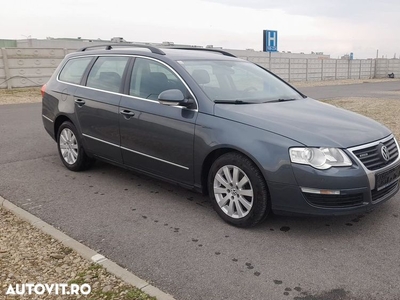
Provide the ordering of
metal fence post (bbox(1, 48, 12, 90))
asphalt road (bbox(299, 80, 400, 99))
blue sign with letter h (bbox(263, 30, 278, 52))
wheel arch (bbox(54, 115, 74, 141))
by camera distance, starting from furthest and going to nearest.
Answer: blue sign with letter h (bbox(263, 30, 278, 52)) < asphalt road (bbox(299, 80, 400, 99)) < metal fence post (bbox(1, 48, 12, 90)) < wheel arch (bbox(54, 115, 74, 141))

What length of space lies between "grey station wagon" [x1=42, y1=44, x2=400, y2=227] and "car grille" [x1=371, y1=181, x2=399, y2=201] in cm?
1

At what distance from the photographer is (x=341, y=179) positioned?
340 cm

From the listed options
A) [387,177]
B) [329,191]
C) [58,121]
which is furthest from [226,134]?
[58,121]

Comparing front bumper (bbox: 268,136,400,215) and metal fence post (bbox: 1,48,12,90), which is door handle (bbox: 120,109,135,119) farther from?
metal fence post (bbox: 1,48,12,90)

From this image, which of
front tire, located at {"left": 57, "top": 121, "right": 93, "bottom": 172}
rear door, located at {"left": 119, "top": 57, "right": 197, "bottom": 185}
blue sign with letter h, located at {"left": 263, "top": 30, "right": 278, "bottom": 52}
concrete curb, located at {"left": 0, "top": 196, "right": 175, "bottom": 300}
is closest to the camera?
concrete curb, located at {"left": 0, "top": 196, "right": 175, "bottom": 300}

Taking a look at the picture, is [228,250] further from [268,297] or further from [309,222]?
[309,222]

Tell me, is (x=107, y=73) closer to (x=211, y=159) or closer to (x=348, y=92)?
(x=211, y=159)

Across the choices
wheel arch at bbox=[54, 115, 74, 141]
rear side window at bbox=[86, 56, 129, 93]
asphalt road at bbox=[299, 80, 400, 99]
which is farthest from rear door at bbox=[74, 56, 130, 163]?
asphalt road at bbox=[299, 80, 400, 99]

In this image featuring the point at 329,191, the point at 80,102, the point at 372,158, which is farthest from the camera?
the point at 80,102

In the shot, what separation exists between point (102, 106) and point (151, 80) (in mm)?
798

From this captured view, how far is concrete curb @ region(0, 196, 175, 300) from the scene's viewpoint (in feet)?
9.14

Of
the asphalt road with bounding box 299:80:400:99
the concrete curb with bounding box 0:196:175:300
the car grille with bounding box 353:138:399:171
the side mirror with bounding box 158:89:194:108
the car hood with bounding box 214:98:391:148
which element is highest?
the side mirror with bounding box 158:89:194:108

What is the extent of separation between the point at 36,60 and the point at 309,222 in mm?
17930

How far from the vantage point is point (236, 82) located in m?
4.69
